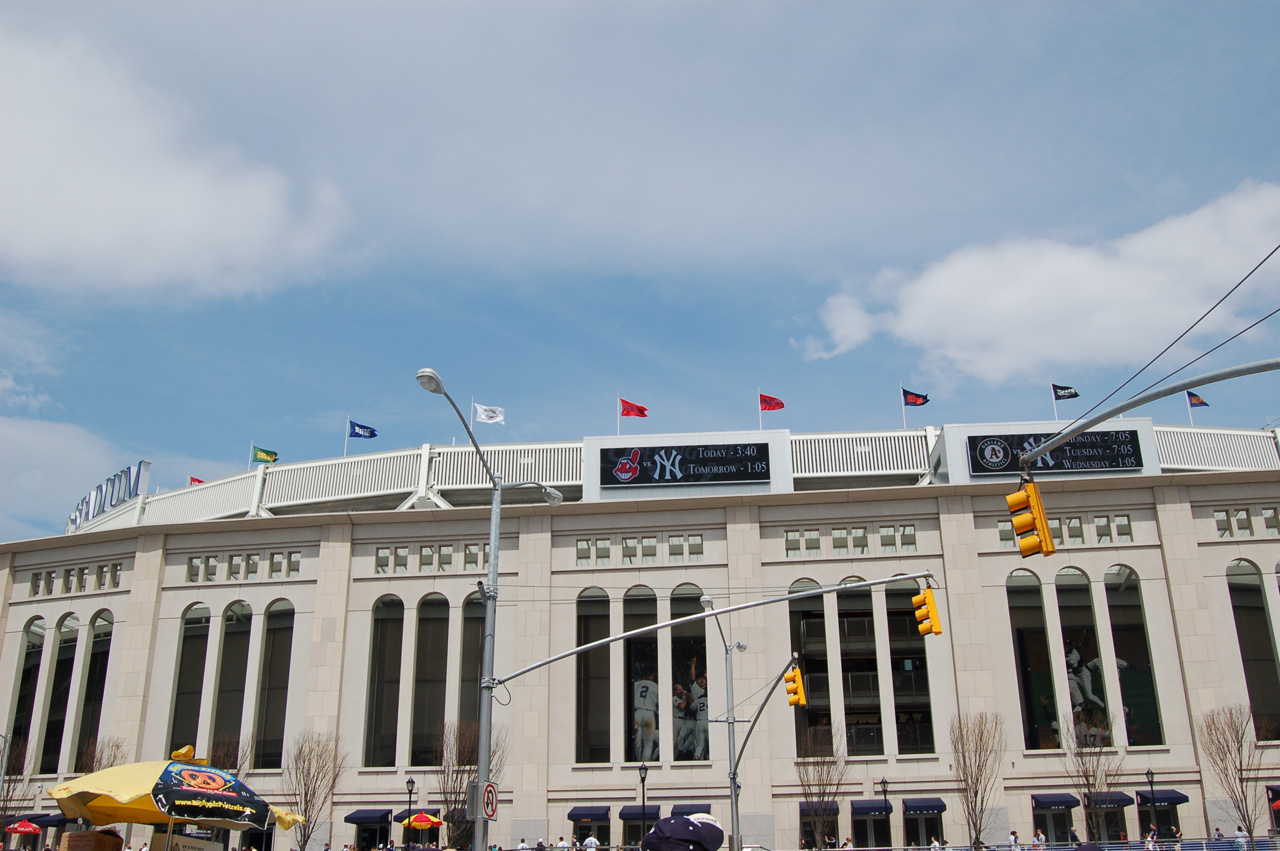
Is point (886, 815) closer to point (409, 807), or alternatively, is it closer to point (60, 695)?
point (409, 807)

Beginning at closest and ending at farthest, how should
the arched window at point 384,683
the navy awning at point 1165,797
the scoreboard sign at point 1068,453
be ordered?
the navy awning at point 1165,797, the arched window at point 384,683, the scoreboard sign at point 1068,453

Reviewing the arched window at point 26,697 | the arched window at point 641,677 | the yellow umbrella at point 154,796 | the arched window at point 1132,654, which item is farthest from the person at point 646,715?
the yellow umbrella at point 154,796

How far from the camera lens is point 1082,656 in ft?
138

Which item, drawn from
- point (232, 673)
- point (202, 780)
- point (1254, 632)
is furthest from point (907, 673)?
point (202, 780)

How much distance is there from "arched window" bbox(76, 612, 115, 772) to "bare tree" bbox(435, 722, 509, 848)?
650 inches

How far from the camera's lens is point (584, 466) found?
46.0 metres

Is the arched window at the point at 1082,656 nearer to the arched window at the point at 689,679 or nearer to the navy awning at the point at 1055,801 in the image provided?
the navy awning at the point at 1055,801

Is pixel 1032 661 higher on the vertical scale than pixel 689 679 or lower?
higher

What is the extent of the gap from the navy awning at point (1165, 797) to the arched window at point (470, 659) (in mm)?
26837

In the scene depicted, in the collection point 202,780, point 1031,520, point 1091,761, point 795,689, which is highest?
point 1031,520

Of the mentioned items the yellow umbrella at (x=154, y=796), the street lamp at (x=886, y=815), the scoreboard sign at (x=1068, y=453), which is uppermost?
the scoreboard sign at (x=1068, y=453)

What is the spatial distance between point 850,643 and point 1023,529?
99.9 ft

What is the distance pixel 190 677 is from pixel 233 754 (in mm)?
5322

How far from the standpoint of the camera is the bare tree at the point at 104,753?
41.8 metres
